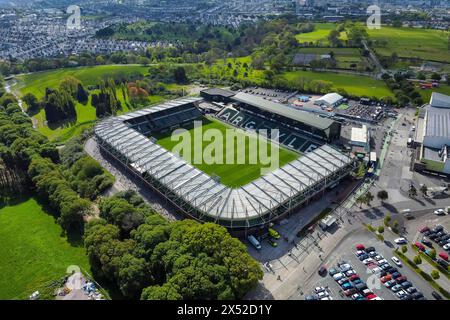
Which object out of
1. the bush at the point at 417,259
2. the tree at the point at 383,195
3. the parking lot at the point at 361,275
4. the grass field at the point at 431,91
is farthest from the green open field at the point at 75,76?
the grass field at the point at 431,91

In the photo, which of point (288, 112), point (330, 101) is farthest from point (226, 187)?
point (330, 101)

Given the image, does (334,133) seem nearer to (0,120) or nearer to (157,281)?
(157,281)

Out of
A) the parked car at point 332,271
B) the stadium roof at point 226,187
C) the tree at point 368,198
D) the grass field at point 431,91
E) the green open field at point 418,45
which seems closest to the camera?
the parked car at point 332,271

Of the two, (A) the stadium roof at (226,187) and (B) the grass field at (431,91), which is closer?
(A) the stadium roof at (226,187)

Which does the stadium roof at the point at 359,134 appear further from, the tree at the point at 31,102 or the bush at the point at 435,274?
the tree at the point at 31,102

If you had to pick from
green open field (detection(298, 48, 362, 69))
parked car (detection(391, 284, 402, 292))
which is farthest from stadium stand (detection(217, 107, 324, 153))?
green open field (detection(298, 48, 362, 69))

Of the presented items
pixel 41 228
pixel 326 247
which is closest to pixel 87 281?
pixel 41 228
